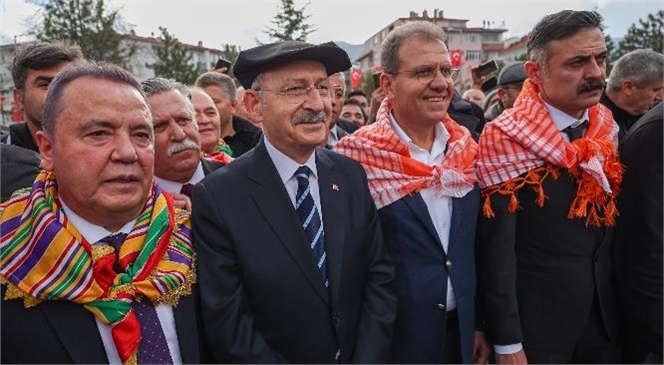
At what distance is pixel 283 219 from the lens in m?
2.23

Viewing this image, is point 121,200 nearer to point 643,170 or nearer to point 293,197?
point 293,197

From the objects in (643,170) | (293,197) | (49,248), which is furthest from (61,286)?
(643,170)

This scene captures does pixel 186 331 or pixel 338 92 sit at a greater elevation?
pixel 338 92

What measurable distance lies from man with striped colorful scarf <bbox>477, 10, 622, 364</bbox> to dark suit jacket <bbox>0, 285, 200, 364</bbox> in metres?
1.88

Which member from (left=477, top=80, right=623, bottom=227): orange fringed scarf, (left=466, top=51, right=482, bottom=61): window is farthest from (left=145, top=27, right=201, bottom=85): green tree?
(left=466, top=51, right=482, bottom=61): window

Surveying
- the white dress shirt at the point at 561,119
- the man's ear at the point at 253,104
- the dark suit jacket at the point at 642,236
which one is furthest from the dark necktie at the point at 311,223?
the dark suit jacket at the point at 642,236

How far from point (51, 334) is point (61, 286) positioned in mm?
176

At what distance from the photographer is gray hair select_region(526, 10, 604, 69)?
2684 millimetres

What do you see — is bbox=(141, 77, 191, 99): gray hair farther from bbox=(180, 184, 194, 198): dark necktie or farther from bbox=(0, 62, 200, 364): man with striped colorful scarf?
bbox=(0, 62, 200, 364): man with striped colorful scarf

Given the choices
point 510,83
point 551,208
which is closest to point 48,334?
Result: point 551,208

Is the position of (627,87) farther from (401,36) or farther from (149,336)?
(149,336)

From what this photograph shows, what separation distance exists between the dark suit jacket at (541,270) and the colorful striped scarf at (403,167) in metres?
0.25

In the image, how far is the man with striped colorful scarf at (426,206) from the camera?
2641mm

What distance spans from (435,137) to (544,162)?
589 mm
